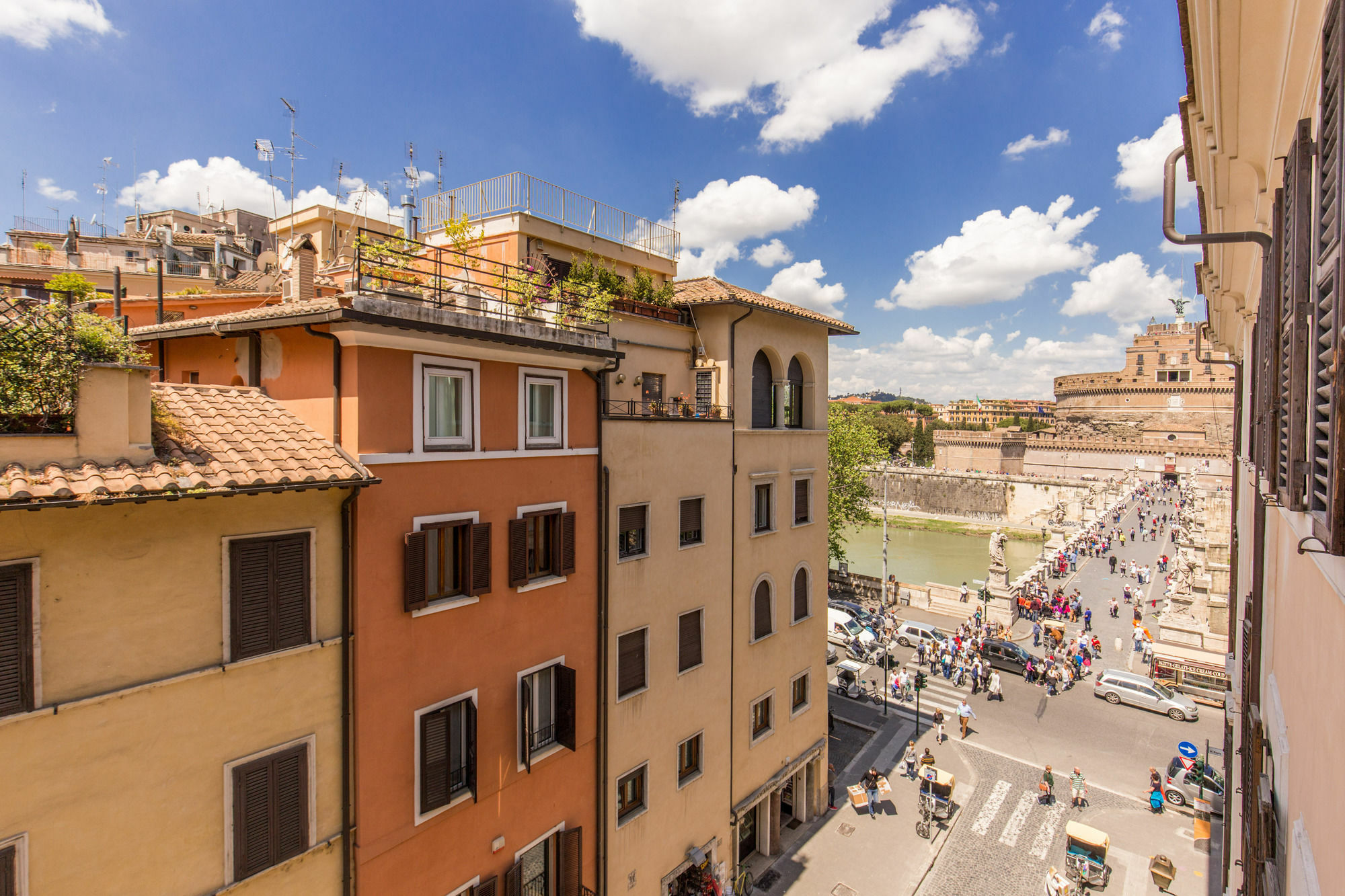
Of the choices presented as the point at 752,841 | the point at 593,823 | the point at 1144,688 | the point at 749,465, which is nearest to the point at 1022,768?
the point at 1144,688

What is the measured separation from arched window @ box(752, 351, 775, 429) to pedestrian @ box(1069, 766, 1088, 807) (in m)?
14.0

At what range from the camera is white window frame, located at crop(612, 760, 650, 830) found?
12435 millimetres

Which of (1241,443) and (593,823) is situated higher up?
(1241,443)

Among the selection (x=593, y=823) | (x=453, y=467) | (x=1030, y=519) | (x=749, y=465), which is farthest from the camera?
(x=1030, y=519)

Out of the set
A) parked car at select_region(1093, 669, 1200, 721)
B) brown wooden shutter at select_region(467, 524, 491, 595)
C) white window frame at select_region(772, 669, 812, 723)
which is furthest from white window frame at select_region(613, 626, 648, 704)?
parked car at select_region(1093, 669, 1200, 721)

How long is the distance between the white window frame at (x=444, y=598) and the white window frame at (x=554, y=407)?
147 cm

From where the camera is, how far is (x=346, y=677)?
27.2ft

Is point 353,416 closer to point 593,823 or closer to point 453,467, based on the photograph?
point 453,467

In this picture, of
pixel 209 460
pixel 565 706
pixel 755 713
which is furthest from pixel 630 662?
pixel 209 460

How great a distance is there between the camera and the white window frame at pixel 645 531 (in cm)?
1243

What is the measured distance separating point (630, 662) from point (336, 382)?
774cm

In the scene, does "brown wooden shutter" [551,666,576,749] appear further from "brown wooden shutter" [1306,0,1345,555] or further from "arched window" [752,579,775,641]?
"brown wooden shutter" [1306,0,1345,555]

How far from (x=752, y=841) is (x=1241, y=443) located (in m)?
16.4

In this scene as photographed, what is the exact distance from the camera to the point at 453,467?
31.0ft
